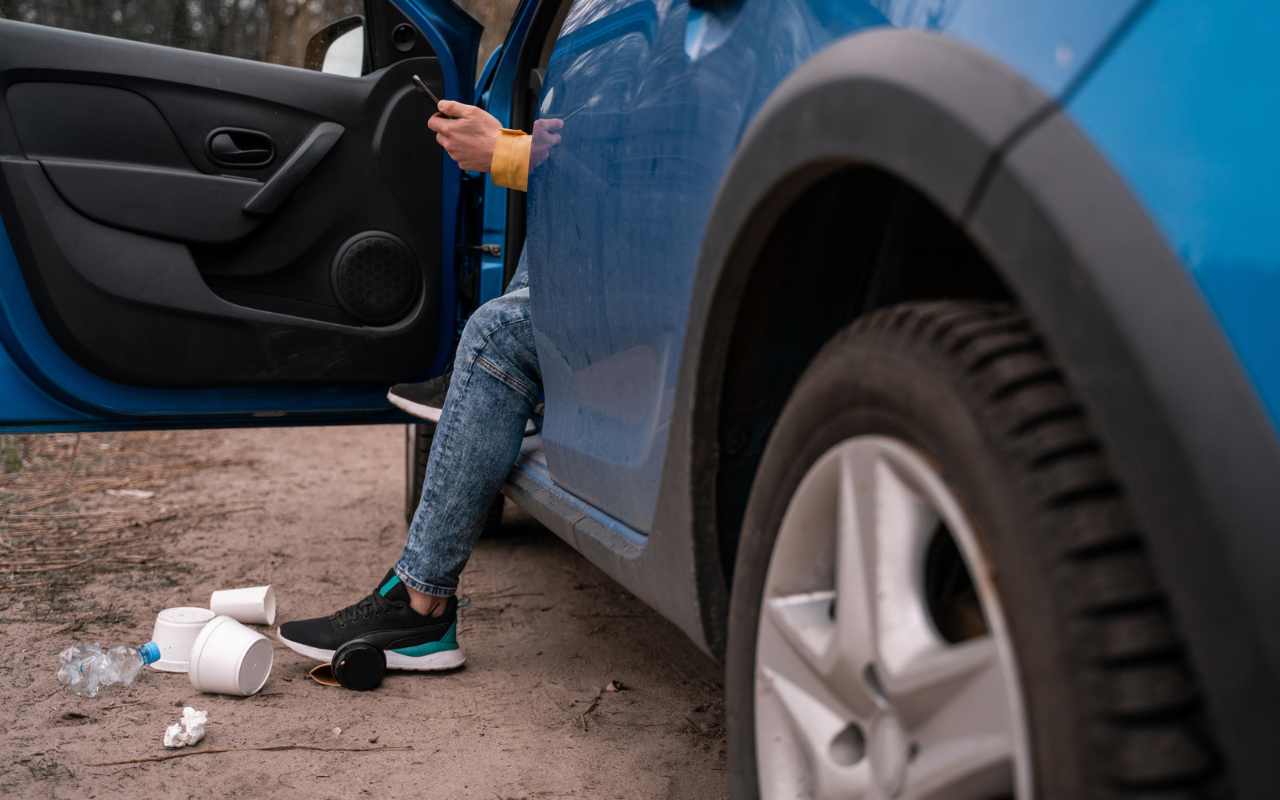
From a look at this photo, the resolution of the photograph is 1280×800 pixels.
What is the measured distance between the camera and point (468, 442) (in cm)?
238

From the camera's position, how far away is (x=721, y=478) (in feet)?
4.92

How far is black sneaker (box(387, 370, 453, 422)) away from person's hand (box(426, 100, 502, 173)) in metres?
0.50

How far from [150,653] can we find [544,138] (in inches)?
51.1

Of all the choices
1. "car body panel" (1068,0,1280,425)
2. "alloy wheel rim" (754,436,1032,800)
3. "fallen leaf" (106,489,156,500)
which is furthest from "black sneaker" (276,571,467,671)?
"fallen leaf" (106,489,156,500)

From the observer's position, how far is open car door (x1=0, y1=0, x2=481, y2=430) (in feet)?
8.90

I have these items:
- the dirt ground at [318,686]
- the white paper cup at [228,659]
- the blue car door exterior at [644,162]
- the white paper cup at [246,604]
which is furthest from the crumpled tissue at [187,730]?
the blue car door exterior at [644,162]

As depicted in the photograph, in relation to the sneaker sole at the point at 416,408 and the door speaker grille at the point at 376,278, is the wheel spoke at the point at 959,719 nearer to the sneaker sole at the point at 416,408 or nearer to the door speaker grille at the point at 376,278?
the sneaker sole at the point at 416,408

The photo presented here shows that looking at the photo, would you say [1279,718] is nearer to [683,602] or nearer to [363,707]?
[683,602]

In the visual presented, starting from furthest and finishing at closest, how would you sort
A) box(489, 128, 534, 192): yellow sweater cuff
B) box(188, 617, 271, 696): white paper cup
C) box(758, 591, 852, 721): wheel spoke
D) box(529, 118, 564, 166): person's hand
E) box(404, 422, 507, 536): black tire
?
box(404, 422, 507, 536): black tire
box(489, 128, 534, 192): yellow sweater cuff
box(188, 617, 271, 696): white paper cup
box(529, 118, 564, 166): person's hand
box(758, 591, 852, 721): wheel spoke

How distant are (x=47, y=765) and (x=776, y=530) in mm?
1378

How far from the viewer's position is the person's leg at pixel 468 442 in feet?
7.82

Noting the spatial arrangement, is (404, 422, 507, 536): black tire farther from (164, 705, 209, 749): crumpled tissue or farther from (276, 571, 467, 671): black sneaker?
(164, 705, 209, 749): crumpled tissue

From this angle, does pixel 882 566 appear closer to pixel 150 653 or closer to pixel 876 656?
pixel 876 656

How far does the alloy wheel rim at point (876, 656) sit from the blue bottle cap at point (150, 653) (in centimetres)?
156
